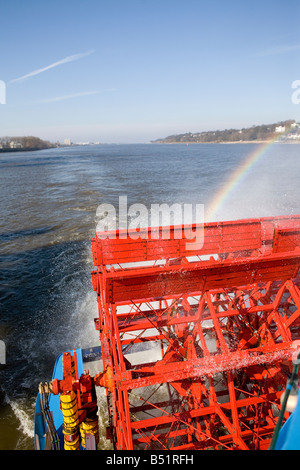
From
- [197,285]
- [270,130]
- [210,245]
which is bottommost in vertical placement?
[197,285]

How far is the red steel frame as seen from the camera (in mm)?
4465

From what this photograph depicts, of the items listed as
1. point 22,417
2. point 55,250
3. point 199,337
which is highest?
point 55,250

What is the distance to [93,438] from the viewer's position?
4.09 metres

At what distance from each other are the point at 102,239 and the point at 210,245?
2192 mm

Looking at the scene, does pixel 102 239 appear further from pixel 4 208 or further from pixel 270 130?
pixel 270 130

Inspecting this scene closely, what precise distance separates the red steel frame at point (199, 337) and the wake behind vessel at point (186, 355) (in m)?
0.02

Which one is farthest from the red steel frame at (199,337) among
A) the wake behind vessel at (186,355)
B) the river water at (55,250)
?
the river water at (55,250)

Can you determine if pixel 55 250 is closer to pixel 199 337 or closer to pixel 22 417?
pixel 22 417

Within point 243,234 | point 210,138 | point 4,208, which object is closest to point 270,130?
point 210,138

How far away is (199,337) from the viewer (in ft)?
19.4

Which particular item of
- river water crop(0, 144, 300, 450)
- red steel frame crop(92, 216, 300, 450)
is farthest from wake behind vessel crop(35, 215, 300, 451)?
river water crop(0, 144, 300, 450)

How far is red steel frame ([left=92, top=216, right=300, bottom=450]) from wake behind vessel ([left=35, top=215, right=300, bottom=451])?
0.06ft

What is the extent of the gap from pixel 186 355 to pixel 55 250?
8498mm

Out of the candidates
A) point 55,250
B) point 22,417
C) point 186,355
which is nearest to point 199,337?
point 186,355
